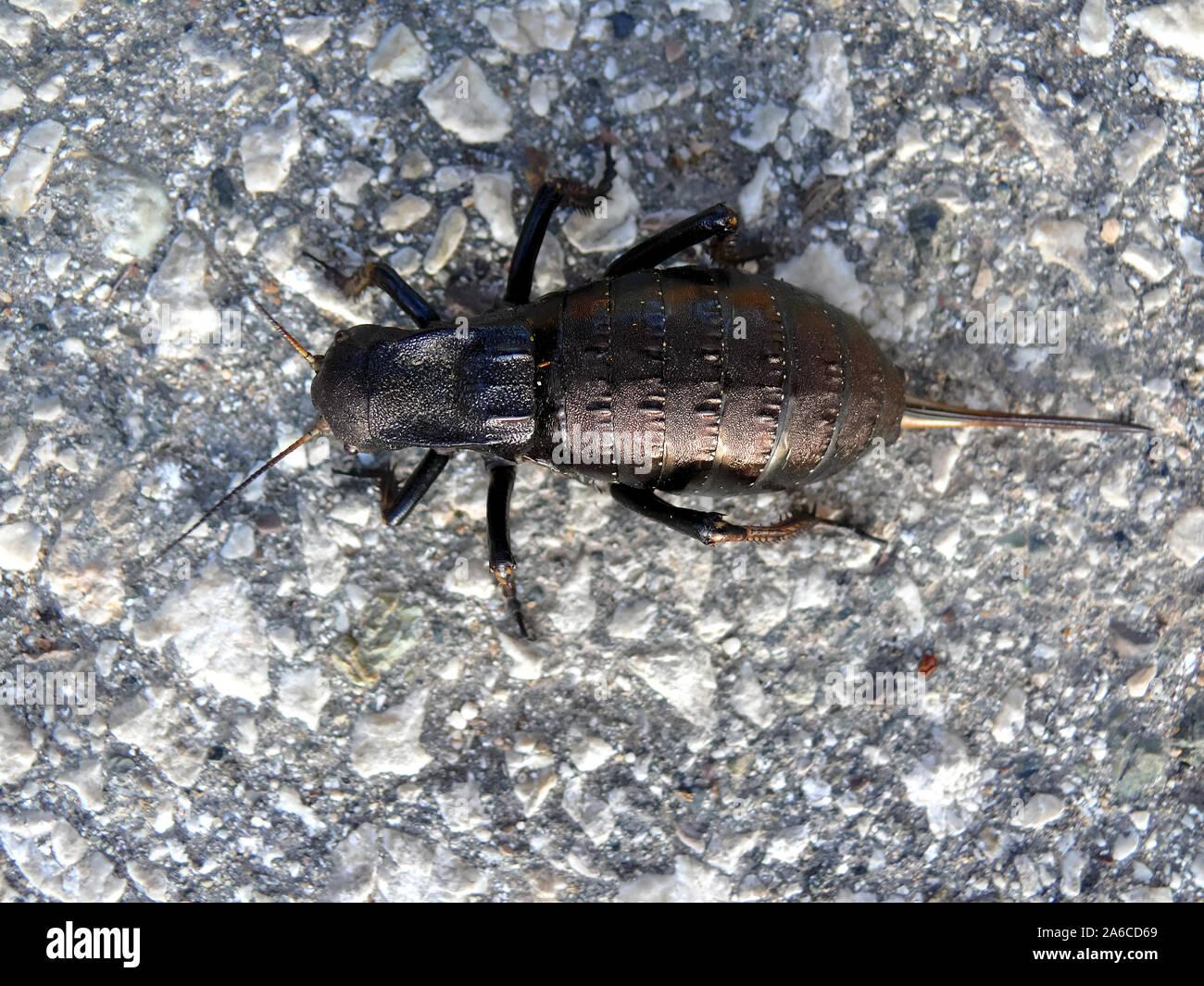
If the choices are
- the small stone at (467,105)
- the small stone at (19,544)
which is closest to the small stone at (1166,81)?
the small stone at (467,105)

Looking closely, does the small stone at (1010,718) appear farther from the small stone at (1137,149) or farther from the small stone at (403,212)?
the small stone at (403,212)

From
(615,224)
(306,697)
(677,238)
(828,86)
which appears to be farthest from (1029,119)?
(306,697)

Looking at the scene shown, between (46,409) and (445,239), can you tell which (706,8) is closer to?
(445,239)

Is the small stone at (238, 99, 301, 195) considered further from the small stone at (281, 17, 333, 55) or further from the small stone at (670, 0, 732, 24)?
the small stone at (670, 0, 732, 24)

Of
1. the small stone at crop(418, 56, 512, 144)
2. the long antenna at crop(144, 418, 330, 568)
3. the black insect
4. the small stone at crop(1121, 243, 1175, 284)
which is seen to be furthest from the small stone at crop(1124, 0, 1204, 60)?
the long antenna at crop(144, 418, 330, 568)

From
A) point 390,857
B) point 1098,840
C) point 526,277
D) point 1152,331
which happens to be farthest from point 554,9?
point 1098,840

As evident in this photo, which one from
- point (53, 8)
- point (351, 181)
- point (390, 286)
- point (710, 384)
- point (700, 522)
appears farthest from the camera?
point (53, 8)
